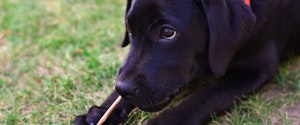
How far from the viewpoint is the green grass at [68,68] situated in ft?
8.43

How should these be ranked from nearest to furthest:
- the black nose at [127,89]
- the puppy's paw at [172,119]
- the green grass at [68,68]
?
the black nose at [127,89] < the puppy's paw at [172,119] < the green grass at [68,68]

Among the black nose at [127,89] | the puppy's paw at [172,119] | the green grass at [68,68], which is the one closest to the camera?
the black nose at [127,89]

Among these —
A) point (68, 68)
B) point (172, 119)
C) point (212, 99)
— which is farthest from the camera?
point (68, 68)

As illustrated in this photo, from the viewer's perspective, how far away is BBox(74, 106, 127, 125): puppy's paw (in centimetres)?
233

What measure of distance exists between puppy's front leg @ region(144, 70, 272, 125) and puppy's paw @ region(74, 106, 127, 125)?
164 mm

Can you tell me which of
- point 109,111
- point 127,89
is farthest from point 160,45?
point 109,111

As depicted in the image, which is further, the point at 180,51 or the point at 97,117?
the point at 97,117

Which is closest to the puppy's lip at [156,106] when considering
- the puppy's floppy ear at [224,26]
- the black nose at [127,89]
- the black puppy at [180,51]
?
the black puppy at [180,51]

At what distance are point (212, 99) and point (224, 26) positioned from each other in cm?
40

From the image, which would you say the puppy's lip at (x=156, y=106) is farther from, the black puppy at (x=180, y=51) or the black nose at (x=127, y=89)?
the black nose at (x=127, y=89)

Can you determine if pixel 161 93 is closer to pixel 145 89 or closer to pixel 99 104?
pixel 145 89

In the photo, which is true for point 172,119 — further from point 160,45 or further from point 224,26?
point 224,26

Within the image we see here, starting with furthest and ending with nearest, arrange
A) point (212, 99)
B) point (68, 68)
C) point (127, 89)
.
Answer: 1. point (68, 68)
2. point (212, 99)
3. point (127, 89)

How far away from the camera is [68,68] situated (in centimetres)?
308
